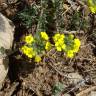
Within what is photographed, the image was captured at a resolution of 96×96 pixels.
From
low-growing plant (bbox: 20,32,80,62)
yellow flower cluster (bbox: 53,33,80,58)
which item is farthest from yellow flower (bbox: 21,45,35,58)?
yellow flower cluster (bbox: 53,33,80,58)

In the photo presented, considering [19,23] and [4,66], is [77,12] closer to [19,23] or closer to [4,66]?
[19,23]

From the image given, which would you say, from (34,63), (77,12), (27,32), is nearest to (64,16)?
(77,12)

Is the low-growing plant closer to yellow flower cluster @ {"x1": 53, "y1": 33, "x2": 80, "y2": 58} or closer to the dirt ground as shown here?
yellow flower cluster @ {"x1": 53, "y1": 33, "x2": 80, "y2": 58}

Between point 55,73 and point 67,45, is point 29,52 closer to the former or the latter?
point 67,45

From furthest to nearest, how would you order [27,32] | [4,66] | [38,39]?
[27,32]
[4,66]
[38,39]

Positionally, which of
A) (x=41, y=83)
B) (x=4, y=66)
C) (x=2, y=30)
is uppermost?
(x=2, y=30)

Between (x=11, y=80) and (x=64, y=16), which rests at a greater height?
(x=64, y=16)

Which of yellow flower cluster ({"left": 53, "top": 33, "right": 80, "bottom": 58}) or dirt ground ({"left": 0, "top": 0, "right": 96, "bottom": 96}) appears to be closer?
yellow flower cluster ({"left": 53, "top": 33, "right": 80, "bottom": 58})

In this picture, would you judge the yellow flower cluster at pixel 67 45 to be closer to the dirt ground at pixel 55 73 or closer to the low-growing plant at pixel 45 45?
the low-growing plant at pixel 45 45
